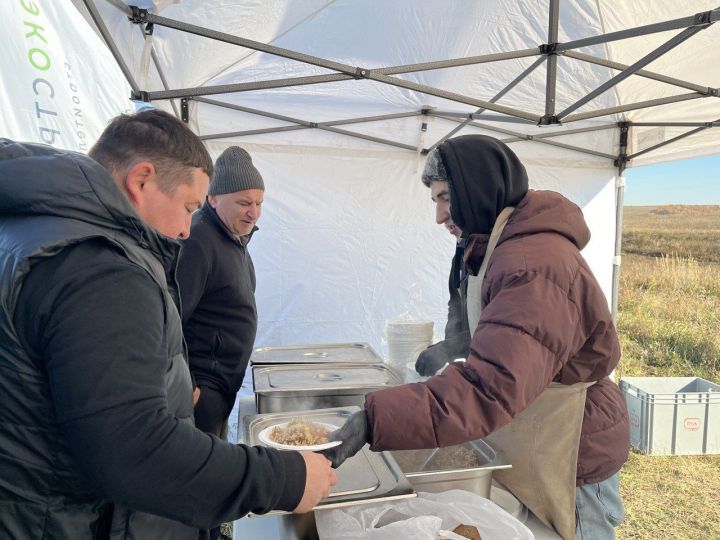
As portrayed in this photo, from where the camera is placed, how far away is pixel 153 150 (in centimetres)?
87

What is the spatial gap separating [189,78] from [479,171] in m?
2.21

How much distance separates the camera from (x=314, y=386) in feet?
5.36

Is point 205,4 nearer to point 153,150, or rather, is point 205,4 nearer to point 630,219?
point 153,150

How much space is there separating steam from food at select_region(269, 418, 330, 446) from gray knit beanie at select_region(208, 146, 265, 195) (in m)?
1.17

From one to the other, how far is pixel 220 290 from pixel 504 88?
2.26 m

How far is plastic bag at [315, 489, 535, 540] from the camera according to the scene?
35.2 inches

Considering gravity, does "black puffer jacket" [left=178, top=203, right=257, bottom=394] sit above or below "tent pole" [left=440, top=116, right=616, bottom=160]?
below

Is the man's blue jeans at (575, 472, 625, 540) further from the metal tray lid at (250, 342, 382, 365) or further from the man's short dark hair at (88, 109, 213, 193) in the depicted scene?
the man's short dark hair at (88, 109, 213, 193)

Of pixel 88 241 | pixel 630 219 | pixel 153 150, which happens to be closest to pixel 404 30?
pixel 153 150

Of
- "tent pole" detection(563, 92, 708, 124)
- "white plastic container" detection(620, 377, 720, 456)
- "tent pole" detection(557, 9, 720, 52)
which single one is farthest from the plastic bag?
"white plastic container" detection(620, 377, 720, 456)

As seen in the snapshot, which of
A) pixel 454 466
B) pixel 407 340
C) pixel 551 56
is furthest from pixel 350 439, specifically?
pixel 551 56

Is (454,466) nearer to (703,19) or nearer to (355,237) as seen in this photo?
(703,19)

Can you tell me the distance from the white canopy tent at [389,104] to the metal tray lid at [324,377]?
1.05 metres

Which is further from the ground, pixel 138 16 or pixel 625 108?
pixel 138 16
